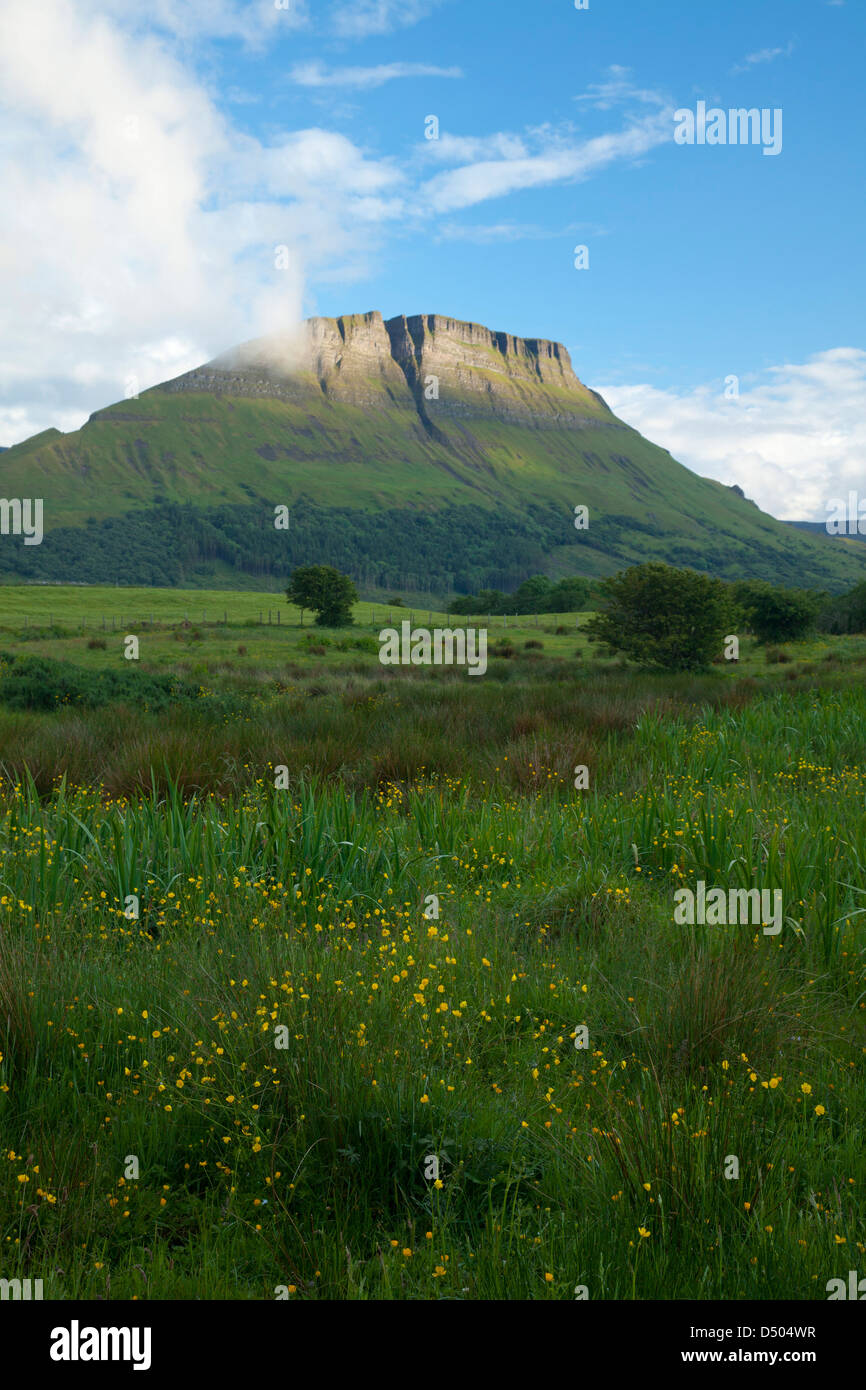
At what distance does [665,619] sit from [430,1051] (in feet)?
133

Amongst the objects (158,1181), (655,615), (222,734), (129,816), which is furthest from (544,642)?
(158,1181)

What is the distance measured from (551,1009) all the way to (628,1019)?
373mm

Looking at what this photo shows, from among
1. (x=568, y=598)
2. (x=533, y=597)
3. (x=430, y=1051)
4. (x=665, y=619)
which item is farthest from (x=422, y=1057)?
(x=533, y=597)

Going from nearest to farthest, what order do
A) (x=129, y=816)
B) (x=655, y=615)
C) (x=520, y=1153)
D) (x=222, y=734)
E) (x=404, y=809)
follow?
(x=520, y=1153) → (x=129, y=816) → (x=404, y=809) → (x=222, y=734) → (x=655, y=615)

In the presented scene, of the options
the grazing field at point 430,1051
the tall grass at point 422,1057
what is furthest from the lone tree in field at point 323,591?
the tall grass at point 422,1057

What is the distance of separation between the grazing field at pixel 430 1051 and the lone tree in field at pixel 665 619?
3457 cm

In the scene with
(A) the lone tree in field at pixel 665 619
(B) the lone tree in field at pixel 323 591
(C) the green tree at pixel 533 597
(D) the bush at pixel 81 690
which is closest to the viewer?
(D) the bush at pixel 81 690

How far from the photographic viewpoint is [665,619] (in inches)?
1654

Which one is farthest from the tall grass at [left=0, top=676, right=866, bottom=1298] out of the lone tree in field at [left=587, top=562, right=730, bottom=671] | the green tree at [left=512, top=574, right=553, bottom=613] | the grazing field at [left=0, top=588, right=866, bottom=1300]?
the green tree at [left=512, top=574, right=553, bottom=613]

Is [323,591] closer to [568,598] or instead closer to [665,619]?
[665,619]

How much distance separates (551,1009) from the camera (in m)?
4.04

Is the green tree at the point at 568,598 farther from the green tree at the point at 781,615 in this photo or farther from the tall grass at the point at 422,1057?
the tall grass at the point at 422,1057

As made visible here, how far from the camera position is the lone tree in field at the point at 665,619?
136 ft
